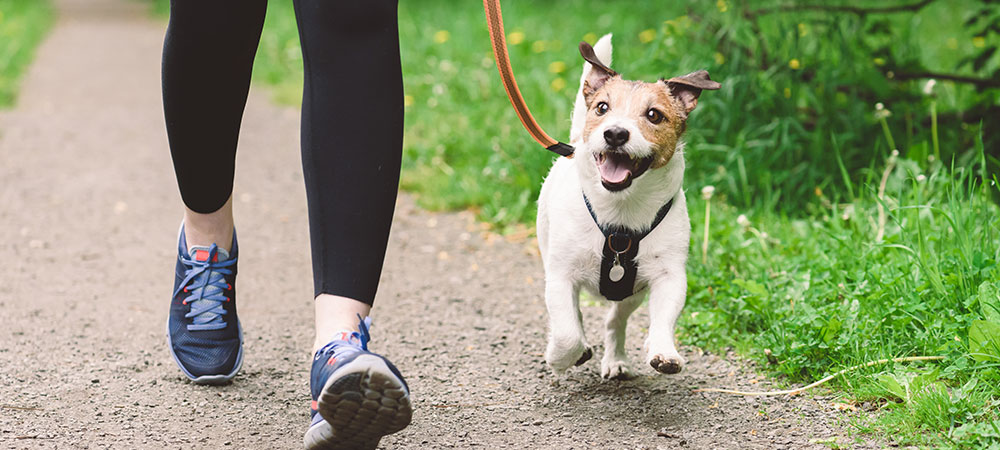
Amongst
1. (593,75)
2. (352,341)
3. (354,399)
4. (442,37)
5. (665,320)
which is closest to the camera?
(354,399)

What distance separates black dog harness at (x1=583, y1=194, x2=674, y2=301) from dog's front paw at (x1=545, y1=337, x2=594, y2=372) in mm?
176

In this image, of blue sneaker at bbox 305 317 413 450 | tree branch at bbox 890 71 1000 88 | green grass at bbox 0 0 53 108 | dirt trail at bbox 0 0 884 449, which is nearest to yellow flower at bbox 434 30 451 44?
dirt trail at bbox 0 0 884 449

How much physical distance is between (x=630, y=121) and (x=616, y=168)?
0.40 feet

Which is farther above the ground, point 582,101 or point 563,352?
point 582,101

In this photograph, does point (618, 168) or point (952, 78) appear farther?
point (952, 78)

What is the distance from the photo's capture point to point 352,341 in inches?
80.4

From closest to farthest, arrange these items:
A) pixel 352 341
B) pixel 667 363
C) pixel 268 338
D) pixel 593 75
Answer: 1. pixel 352 341
2. pixel 667 363
3. pixel 593 75
4. pixel 268 338

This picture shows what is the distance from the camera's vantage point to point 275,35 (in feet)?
30.0

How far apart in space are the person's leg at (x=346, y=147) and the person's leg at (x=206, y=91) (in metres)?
0.33

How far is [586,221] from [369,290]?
0.71 metres

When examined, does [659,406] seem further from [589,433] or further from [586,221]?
[586,221]

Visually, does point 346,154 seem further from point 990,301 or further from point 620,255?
point 990,301

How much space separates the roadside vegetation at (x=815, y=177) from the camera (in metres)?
2.62

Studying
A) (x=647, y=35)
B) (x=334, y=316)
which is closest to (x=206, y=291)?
(x=334, y=316)
